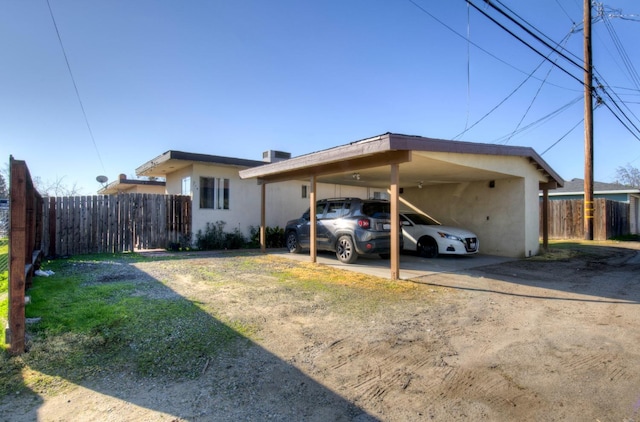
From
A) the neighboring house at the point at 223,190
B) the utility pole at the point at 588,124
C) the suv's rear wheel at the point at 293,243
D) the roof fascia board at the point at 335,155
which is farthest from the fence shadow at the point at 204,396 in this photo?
the utility pole at the point at 588,124

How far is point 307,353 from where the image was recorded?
3.51 metres

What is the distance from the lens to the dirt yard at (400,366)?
8.19 feet

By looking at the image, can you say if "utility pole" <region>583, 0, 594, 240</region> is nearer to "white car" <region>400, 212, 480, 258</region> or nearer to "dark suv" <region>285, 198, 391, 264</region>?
"white car" <region>400, 212, 480, 258</region>

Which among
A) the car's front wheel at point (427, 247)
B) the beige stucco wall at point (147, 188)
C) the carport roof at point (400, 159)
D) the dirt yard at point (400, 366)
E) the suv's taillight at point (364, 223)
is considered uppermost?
the beige stucco wall at point (147, 188)

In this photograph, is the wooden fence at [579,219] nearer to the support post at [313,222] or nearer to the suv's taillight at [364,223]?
the suv's taillight at [364,223]

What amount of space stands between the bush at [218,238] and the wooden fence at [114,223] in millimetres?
496

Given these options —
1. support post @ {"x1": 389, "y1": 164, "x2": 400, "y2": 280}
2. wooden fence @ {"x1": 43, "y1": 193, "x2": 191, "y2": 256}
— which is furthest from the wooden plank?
wooden fence @ {"x1": 43, "y1": 193, "x2": 191, "y2": 256}

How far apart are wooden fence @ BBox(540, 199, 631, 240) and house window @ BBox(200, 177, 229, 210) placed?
17757 millimetres

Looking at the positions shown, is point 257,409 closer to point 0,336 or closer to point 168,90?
point 0,336

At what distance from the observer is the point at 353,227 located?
29.1 ft

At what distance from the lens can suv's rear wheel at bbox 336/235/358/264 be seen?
9047 millimetres

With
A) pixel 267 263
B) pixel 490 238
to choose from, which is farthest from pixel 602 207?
pixel 267 263

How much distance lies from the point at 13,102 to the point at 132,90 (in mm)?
3707

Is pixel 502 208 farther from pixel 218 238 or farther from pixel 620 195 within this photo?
pixel 620 195
